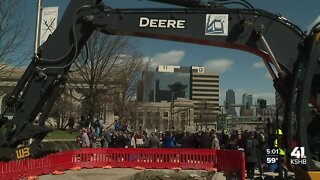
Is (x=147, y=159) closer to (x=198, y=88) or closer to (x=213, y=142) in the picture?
(x=213, y=142)

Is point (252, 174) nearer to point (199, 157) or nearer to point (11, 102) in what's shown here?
point (199, 157)

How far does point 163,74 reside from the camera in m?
98.7

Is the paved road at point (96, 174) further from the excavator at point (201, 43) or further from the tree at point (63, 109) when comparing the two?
the tree at point (63, 109)

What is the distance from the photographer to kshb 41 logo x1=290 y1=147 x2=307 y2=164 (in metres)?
7.08

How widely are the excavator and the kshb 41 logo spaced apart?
2 centimetres

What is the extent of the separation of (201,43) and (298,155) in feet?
12.2

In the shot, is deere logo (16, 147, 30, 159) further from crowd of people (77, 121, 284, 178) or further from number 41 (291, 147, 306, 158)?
crowd of people (77, 121, 284, 178)

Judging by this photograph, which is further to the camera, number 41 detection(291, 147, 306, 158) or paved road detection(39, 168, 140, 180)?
paved road detection(39, 168, 140, 180)

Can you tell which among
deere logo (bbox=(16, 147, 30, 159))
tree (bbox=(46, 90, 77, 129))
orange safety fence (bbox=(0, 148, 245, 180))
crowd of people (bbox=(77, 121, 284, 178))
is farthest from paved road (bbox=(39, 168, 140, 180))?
tree (bbox=(46, 90, 77, 129))

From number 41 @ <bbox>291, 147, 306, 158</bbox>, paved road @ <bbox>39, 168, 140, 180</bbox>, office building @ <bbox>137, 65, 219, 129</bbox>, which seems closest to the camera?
number 41 @ <bbox>291, 147, 306, 158</bbox>

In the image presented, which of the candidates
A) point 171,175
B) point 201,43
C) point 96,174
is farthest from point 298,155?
point 96,174

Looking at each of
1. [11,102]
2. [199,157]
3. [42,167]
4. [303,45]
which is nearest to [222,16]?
[303,45]

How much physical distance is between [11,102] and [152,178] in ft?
25.4

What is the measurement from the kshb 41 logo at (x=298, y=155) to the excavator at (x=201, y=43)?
0.05ft
